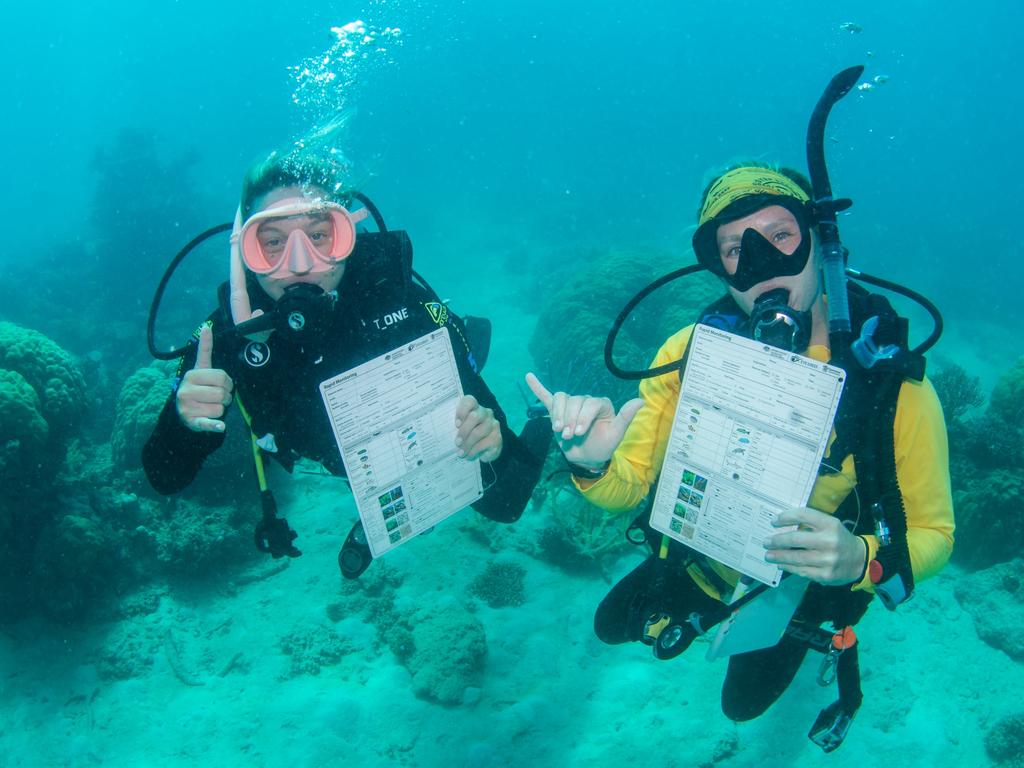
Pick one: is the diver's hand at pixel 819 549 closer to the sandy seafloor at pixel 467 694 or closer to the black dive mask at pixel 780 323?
the black dive mask at pixel 780 323

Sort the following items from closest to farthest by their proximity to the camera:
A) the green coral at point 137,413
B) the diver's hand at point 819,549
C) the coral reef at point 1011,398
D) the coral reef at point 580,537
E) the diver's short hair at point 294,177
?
1. the diver's hand at point 819,549
2. the diver's short hair at point 294,177
3. the coral reef at point 580,537
4. the green coral at point 137,413
5. the coral reef at point 1011,398

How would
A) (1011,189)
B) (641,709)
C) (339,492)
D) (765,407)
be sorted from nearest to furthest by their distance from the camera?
(765,407) → (641,709) → (339,492) → (1011,189)

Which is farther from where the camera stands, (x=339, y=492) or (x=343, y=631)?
(x=339, y=492)

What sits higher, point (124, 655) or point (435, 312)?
point (435, 312)

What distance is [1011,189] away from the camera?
51.8 metres

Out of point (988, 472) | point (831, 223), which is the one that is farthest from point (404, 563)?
point (988, 472)

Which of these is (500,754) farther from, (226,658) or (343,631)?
(226,658)

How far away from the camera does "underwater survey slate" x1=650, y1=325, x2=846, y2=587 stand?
7.49 feet

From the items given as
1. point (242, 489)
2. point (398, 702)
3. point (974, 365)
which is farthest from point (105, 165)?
point (974, 365)

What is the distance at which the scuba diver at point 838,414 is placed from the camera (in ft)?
7.70

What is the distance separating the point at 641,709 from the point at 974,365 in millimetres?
17528

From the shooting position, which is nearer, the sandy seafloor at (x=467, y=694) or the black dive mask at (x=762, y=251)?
the black dive mask at (x=762, y=251)

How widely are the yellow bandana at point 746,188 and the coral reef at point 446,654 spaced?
4.69 meters

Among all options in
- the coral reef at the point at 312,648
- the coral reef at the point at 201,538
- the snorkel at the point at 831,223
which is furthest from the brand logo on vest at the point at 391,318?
the coral reef at the point at 201,538
